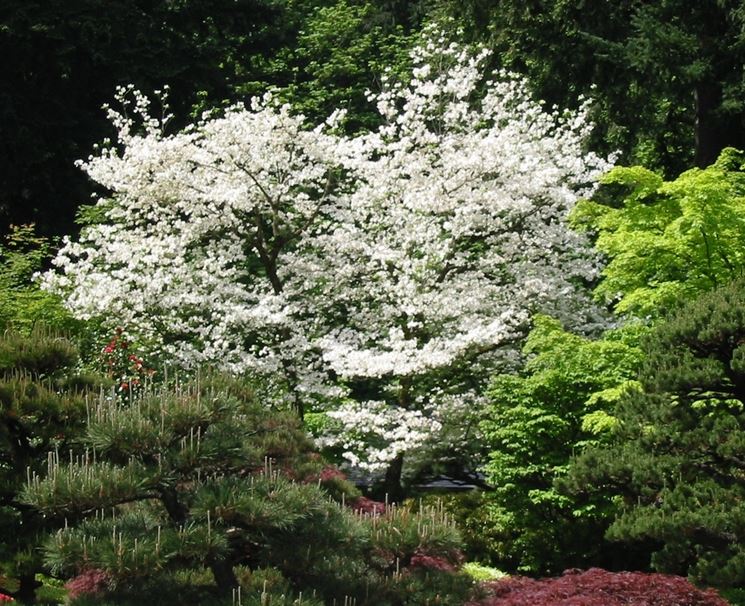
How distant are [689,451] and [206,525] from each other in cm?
330

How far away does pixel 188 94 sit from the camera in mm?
24453

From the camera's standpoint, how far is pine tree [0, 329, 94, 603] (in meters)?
7.91

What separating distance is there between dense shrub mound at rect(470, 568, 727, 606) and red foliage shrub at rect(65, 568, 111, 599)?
289 centimetres

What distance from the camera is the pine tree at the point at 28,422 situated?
7.91 meters

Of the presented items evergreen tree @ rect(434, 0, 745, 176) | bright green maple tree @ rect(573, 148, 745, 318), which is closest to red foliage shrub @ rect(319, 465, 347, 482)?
bright green maple tree @ rect(573, 148, 745, 318)

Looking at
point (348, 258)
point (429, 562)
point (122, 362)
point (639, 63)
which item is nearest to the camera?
point (429, 562)

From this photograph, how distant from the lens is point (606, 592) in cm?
868

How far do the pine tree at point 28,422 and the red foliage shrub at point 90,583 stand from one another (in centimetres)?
42

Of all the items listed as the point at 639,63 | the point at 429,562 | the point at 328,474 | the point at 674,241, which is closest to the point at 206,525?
the point at 429,562

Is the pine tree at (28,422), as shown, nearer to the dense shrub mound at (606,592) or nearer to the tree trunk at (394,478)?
the dense shrub mound at (606,592)

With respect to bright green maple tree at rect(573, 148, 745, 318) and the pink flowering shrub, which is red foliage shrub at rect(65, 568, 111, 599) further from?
the pink flowering shrub

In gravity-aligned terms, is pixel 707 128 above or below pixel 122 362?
above

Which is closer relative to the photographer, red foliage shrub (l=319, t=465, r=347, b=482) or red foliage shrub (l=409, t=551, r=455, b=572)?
red foliage shrub (l=409, t=551, r=455, b=572)

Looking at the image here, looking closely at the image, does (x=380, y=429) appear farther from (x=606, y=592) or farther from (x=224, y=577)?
(x=224, y=577)
